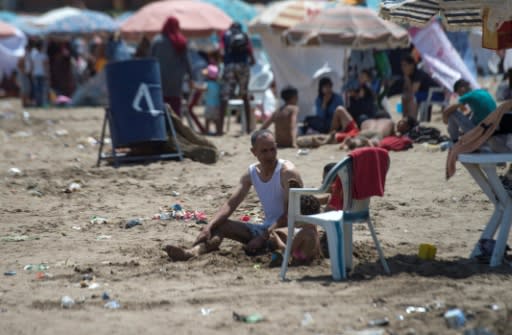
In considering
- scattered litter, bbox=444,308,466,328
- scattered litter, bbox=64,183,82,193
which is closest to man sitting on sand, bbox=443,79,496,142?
scattered litter, bbox=444,308,466,328

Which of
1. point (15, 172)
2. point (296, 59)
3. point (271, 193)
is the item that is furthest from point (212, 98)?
point (271, 193)

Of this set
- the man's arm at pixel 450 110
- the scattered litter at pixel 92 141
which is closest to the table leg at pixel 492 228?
the man's arm at pixel 450 110

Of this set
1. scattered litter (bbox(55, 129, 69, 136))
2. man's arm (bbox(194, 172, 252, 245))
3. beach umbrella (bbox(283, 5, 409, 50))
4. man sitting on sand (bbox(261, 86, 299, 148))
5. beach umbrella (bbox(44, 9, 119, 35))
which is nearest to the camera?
man's arm (bbox(194, 172, 252, 245))

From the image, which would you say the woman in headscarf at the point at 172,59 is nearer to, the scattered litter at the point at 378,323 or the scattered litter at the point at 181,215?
the scattered litter at the point at 181,215

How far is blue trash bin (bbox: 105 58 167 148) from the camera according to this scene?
35.8 feet

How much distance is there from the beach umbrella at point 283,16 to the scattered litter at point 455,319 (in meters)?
11.5

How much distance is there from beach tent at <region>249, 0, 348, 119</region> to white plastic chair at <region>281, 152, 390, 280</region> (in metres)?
9.52

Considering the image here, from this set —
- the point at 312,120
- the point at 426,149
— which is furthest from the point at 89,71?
the point at 426,149

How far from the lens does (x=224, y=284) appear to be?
5496mm

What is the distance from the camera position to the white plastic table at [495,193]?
222 inches

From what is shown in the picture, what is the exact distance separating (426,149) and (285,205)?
18.0 ft

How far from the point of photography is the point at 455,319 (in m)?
4.49

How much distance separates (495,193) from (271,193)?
1.53 meters

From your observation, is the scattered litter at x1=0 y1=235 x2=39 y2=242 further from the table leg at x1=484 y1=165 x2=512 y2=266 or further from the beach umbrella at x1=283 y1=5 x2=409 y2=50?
the beach umbrella at x1=283 y1=5 x2=409 y2=50
